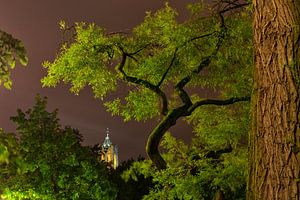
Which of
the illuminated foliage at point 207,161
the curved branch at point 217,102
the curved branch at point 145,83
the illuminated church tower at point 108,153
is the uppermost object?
the illuminated church tower at point 108,153

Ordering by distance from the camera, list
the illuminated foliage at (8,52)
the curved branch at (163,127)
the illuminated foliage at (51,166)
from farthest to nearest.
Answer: the illuminated foliage at (51,166), the curved branch at (163,127), the illuminated foliage at (8,52)

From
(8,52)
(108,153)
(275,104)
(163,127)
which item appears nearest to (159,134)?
(163,127)

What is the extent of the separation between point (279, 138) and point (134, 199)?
23.7 meters

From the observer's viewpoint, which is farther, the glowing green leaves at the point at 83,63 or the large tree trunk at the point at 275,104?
the glowing green leaves at the point at 83,63

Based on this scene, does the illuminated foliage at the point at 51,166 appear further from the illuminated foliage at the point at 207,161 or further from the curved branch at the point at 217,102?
the curved branch at the point at 217,102

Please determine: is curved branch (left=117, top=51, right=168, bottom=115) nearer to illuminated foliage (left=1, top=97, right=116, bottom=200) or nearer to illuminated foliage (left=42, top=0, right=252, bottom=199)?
illuminated foliage (left=42, top=0, right=252, bottom=199)

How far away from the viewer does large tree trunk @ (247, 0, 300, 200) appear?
603 cm

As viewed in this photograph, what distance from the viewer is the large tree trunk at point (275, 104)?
19.8 ft

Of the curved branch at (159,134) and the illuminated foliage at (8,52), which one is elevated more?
the curved branch at (159,134)

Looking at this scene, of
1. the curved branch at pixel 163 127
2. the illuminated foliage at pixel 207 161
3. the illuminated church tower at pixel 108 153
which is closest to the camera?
the illuminated foliage at pixel 207 161

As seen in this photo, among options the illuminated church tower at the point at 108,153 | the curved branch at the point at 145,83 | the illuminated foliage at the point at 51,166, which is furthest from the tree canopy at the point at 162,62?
the illuminated church tower at the point at 108,153

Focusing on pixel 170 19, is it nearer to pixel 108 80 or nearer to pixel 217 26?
Answer: pixel 217 26

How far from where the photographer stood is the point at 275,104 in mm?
6230

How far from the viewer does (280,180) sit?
19.7ft
